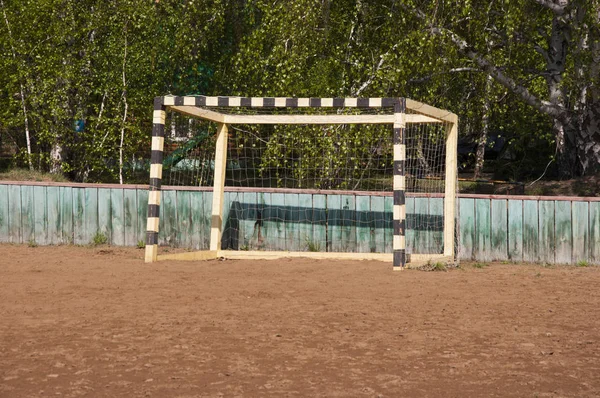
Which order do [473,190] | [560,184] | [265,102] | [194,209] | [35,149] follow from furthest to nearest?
[35,149], [473,190], [560,184], [194,209], [265,102]

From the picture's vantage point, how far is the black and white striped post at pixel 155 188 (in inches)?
539

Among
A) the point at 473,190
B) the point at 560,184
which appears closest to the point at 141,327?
the point at 560,184

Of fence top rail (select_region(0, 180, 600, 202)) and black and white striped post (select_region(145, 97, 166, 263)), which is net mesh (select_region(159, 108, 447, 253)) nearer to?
fence top rail (select_region(0, 180, 600, 202))

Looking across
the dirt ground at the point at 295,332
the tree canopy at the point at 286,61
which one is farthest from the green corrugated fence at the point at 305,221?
the tree canopy at the point at 286,61

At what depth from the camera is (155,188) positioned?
13.8m

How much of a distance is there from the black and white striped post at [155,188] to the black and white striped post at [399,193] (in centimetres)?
361

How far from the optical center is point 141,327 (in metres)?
8.69

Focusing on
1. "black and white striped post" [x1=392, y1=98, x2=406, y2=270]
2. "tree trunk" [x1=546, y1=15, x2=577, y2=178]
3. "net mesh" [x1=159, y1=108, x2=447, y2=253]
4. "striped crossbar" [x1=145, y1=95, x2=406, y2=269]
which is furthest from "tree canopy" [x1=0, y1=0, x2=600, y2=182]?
"black and white striped post" [x1=392, y1=98, x2=406, y2=270]

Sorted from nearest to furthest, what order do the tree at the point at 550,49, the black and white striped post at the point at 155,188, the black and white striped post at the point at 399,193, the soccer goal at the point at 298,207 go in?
1. the black and white striped post at the point at 399,193
2. the black and white striped post at the point at 155,188
3. the soccer goal at the point at 298,207
4. the tree at the point at 550,49

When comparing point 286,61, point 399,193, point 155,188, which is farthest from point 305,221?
point 286,61

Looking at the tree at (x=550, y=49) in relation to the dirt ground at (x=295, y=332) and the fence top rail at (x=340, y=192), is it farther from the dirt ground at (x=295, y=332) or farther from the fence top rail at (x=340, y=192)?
the dirt ground at (x=295, y=332)

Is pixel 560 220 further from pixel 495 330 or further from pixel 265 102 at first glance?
pixel 495 330

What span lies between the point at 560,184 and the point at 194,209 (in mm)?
7991

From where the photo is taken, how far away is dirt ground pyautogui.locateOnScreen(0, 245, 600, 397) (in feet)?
22.1
